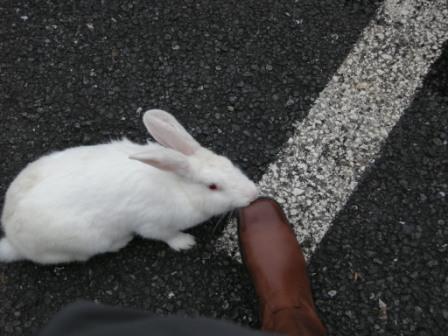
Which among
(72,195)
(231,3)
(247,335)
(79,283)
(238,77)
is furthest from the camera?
(231,3)

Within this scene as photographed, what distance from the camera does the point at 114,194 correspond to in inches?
98.5

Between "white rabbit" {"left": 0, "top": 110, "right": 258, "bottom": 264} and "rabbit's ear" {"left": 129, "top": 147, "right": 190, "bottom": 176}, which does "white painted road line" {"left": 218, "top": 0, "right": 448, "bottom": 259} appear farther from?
"rabbit's ear" {"left": 129, "top": 147, "right": 190, "bottom": 176}

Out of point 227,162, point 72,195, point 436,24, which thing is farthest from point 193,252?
point 436,24

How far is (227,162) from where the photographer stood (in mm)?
2627

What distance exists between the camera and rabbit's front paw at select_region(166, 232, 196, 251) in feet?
9.37

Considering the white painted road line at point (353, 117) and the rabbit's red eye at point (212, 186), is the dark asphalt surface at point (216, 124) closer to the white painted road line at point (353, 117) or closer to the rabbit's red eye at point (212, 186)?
the white painted road line at point (353, 117)

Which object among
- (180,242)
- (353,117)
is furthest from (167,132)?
(353,117)

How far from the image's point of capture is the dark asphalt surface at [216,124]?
2.78 metres

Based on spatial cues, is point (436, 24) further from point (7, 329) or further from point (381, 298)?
point (7, 329)

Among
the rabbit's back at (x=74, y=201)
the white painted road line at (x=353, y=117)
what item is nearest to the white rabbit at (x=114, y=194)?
the rabbit's back at (x=74, y=201)

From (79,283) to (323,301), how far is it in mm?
1292

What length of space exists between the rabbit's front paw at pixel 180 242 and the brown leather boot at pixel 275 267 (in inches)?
11.9

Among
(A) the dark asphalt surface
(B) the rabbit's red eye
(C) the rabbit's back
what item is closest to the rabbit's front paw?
(A) the dark asphalt surface

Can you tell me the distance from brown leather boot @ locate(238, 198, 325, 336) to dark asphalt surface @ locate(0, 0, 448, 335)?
0.16m
